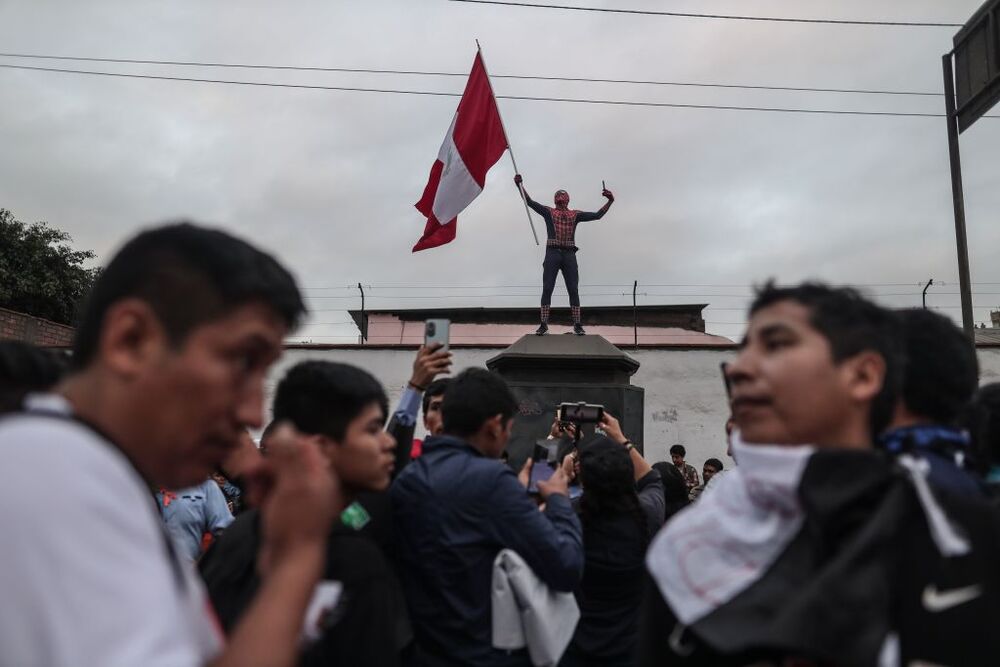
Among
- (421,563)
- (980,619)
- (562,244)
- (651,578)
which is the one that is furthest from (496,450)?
(562,244)

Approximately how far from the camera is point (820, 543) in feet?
3.90

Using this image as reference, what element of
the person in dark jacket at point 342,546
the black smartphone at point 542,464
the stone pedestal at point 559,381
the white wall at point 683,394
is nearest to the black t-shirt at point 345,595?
the person in dark jacket at point 342,546

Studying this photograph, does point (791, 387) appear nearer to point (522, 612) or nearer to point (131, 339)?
point (131, 339)

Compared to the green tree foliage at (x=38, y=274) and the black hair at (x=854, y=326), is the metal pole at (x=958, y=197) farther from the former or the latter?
the green tree foliage at (x=38, y=274)

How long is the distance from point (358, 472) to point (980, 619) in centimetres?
131

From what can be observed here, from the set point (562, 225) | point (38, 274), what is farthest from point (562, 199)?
point (38, 274)

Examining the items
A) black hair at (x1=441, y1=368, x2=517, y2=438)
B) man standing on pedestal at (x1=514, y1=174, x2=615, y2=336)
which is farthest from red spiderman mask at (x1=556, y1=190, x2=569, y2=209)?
black hair at (x1=441, y1=368, x2=517, y2=438)

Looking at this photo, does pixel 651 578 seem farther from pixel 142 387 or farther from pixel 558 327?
pixel 558 327

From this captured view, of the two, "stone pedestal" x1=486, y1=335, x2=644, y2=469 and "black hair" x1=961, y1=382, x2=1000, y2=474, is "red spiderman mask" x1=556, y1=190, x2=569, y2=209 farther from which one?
"black hair" x1=961, y1=382, x2=1000, y2=474

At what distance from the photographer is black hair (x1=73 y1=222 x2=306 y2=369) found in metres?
1.02

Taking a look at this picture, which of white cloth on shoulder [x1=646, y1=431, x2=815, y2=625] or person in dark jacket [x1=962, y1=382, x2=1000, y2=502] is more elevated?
person in dark jacket [x1=962, y1=382, x2=1000, y2=502]

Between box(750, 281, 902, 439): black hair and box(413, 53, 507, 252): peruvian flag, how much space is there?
6193mm

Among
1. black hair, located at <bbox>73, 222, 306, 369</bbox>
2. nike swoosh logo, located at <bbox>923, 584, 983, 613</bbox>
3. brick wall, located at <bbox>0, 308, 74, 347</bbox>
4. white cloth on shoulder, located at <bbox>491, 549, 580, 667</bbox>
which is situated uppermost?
brick wall, located at <bbox>0, 308, 74, 347</bbox>

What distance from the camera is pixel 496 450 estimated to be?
9.22 feet
